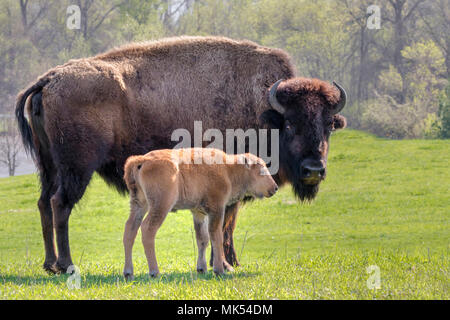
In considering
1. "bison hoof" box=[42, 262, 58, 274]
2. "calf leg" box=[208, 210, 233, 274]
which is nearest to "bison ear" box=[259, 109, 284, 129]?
"calf leg" box=[208, 210, 233, 274]

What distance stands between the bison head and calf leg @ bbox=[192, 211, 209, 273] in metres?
1.59

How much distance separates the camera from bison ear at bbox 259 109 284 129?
880 centimetres

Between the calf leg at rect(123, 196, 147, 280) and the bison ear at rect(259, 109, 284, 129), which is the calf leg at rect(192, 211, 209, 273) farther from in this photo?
the bison ear at rect(259, 109, 284, 129)

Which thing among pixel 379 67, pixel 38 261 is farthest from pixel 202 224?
pixel 379 67

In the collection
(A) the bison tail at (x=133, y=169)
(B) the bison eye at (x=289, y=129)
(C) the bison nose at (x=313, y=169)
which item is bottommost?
(C) the bison nose at (x=313, y=169)

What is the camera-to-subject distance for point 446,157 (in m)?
24.8

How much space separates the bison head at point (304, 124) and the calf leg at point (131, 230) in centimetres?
234

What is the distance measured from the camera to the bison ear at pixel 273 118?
28.9ft

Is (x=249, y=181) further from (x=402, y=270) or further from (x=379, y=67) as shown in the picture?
(x=379, y=67)

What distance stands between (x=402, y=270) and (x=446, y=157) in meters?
18.4

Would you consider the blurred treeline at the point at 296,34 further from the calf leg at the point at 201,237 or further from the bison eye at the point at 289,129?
the calf leg at the point at 201,237

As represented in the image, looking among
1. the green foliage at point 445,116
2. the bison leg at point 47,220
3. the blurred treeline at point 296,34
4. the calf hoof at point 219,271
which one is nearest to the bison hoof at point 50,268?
the bison leg at point 47,220
